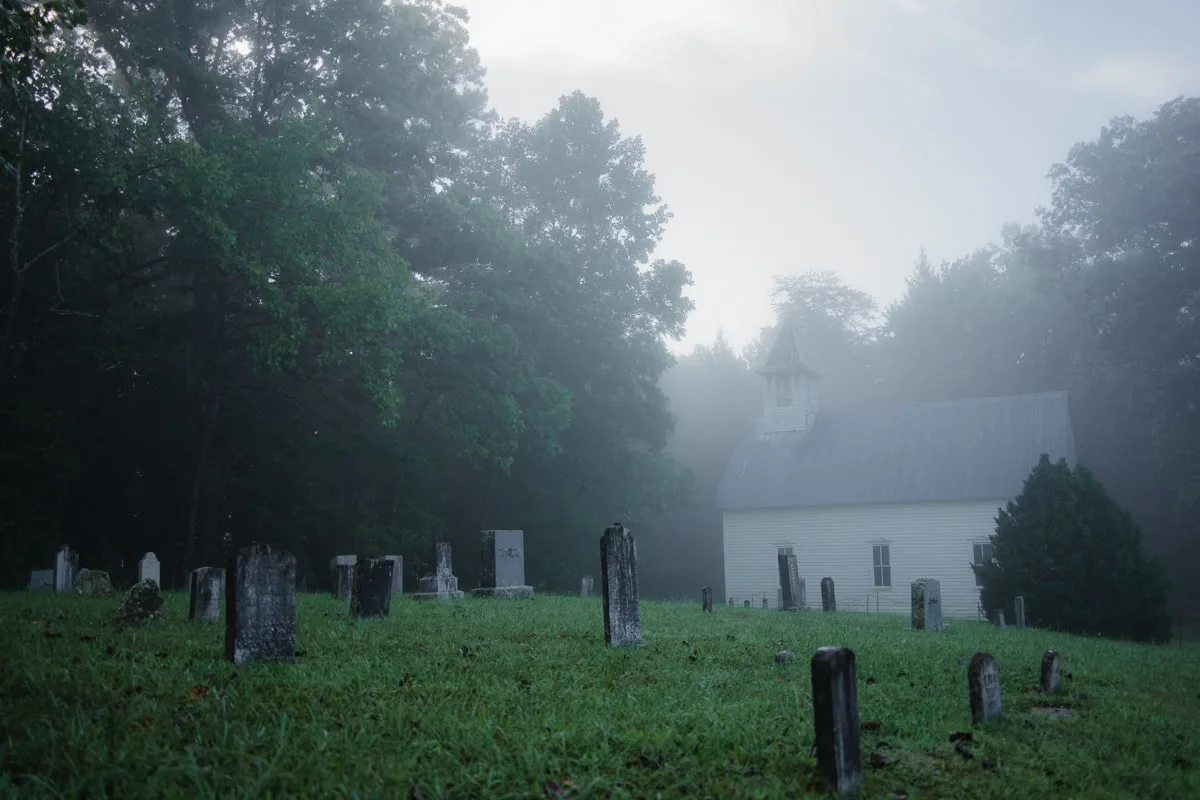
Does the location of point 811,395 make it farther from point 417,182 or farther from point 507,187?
point 417,182

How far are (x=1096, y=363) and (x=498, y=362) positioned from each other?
30574 millimetres

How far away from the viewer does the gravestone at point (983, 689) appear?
752cm

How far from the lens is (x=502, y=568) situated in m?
21.9

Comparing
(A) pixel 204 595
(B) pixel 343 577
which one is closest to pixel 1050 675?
(A) pixel 204 595

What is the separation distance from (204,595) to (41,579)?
934 centimetres

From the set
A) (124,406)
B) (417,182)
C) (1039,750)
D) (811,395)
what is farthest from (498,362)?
(1039,750)

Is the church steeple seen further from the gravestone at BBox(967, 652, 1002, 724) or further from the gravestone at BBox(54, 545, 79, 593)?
the gravestone at BBox(967, 652, 1002, 724)

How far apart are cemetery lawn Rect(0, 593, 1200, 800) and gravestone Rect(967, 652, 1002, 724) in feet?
0.41

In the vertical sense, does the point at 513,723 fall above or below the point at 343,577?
below

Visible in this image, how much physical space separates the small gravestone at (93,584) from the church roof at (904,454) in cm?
3013

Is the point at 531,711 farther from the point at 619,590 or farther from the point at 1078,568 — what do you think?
the point at 1078,568

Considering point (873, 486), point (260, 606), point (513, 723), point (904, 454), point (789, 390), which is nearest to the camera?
point (513, 723)

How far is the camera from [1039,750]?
22.4 ft

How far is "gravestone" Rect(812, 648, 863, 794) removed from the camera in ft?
17.9
